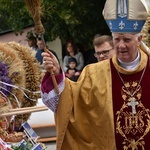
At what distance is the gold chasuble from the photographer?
4.77m

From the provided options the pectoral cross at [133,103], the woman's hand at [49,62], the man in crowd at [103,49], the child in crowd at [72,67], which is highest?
the woman's hand at [49,62]

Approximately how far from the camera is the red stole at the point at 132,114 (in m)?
4.77

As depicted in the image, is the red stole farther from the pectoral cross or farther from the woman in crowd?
the woman in crowd

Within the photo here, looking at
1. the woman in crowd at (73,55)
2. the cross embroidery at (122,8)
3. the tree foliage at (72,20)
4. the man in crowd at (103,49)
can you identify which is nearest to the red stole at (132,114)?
the cross embroidery at (122,8)

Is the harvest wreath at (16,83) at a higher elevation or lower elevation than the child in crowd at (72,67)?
higher

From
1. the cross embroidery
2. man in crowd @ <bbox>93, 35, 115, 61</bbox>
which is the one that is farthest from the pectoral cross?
man in crowd @ <bbox>93, 35, 115, 61</bbox>

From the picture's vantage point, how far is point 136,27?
484cm

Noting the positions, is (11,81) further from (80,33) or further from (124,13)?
(80,33)

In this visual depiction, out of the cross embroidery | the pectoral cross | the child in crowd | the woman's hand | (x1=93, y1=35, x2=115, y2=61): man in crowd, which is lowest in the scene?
the child in crowd

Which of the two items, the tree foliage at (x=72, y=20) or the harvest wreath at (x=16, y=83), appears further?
the tree foliage at (x=72, y=20)

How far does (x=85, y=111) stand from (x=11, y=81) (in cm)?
120

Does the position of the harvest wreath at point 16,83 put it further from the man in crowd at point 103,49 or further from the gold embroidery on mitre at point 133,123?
the gold embroidery on mitre at point 133,123

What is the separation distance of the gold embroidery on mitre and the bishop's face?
0.25m

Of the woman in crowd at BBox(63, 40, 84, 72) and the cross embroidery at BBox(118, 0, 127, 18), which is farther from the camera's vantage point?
the woman in crowd at BBox(63, 40, 84, 72)
